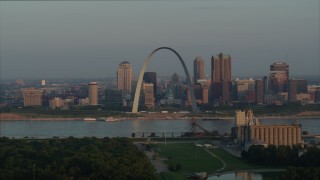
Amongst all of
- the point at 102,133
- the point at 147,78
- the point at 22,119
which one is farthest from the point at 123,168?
the point at 147,78

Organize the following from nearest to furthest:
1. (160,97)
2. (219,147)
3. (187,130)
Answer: (219,147) < (187,130) < (160,97)

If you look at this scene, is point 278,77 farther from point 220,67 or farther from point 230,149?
point 230,149

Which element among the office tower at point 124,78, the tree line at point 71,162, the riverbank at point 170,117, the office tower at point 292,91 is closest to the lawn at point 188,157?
the tree line at point 71,162

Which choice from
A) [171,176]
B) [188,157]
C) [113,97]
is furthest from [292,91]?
[171,176]

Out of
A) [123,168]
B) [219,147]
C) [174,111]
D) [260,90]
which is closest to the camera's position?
[123,168]

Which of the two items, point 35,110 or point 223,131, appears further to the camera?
point 35,110

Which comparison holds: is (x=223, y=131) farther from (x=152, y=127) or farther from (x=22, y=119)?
(x=22, y=119)

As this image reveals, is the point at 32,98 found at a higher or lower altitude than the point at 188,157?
higher
